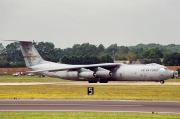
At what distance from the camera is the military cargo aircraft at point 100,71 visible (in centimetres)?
7281

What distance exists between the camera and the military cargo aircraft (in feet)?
239

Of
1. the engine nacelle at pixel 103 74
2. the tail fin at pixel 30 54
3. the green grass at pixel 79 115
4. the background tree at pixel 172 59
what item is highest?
the background tree at pixel 172 59

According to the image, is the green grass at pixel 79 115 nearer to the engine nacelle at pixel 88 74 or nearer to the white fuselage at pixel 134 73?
the white fuselage at pixel 134 73

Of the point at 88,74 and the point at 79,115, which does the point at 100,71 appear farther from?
the point at 79,115

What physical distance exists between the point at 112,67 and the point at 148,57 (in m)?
76.9

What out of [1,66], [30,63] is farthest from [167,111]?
[1,66]

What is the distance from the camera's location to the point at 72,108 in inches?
1319

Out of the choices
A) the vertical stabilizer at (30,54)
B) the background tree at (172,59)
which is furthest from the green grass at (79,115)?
the background tree at (172,59)

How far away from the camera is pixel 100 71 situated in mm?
77062

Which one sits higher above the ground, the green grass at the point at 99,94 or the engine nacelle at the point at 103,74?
the engine nacelle at the point at 103,74

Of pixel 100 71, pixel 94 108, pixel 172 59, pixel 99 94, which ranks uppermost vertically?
pixel 172 59

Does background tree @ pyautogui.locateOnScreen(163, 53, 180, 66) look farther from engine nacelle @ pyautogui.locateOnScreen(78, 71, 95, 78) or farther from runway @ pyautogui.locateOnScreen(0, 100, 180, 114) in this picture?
runway @ pyautogui.locateOnScreen(0, 100, 180, 114)

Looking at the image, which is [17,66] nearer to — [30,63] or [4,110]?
[30,63]

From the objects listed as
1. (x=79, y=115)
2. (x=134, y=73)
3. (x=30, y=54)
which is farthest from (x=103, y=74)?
(x=79, y=115)
